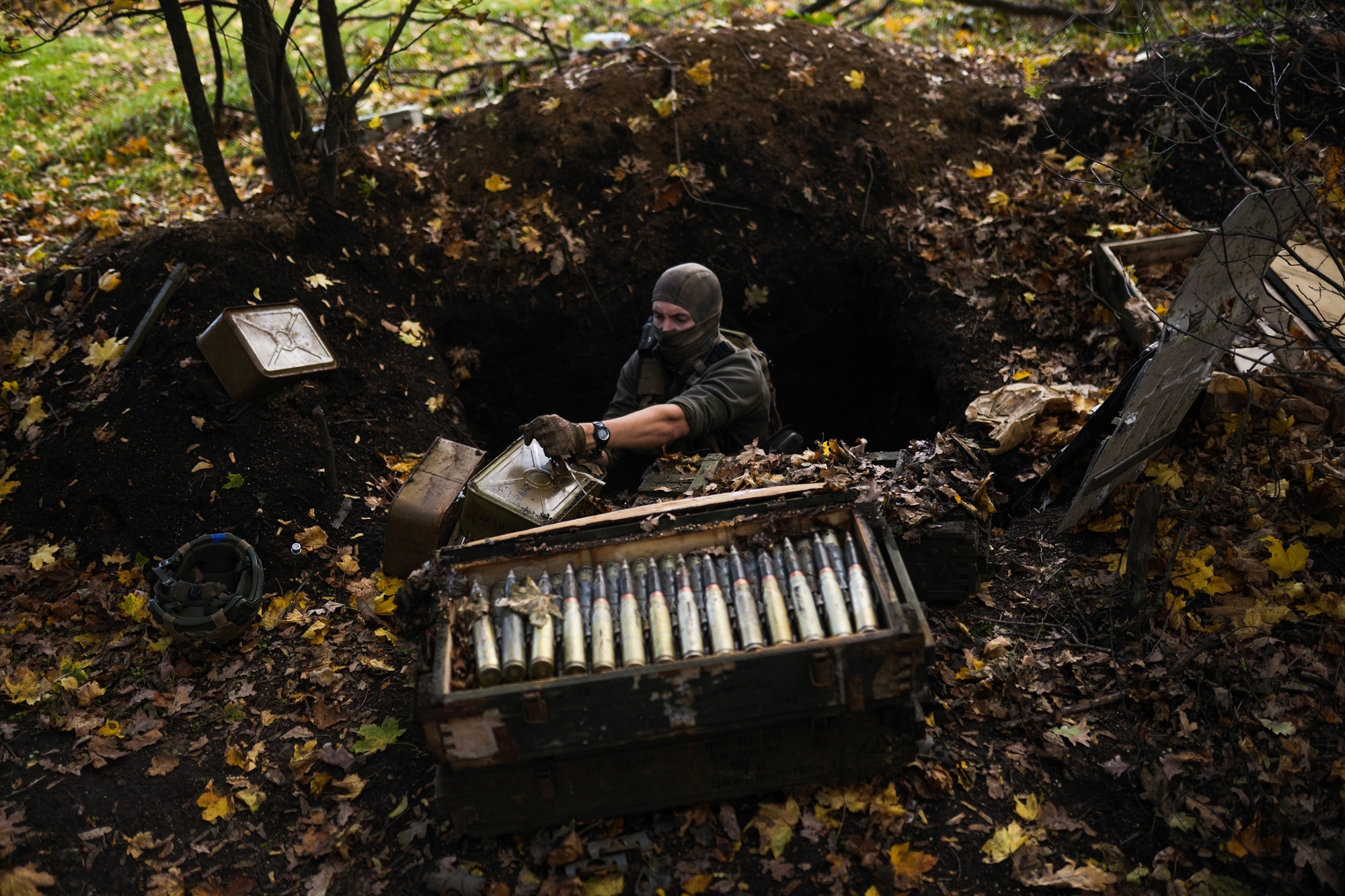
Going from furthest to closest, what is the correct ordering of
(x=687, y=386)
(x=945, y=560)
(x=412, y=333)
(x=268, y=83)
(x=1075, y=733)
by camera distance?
(x=412, y=333) < (x=268, y=83) < (x=687, y=386) < (x=945, y=560) < (x=1075, y=733)

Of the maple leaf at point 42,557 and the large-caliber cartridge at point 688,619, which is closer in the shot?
the large-caliber cartridge at point 688,619

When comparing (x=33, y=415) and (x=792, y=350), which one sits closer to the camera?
(x=33, y=415)

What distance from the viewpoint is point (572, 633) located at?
3.71m

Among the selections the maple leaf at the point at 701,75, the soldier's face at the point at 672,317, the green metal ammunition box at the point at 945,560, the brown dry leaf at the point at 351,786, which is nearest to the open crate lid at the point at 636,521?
the green metal ammunition box at the point at 945,560

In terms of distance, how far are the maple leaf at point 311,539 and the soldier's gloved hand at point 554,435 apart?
5.37 ft

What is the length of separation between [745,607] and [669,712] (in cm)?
59

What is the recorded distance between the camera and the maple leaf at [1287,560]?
15.1 ft

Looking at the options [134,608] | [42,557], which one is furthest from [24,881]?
[42,557]

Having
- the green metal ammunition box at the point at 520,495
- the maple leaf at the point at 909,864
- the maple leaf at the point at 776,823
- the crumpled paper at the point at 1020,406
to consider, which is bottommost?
the maple leaf at the point at 776,823

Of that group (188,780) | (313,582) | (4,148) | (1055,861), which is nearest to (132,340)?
(313,582)

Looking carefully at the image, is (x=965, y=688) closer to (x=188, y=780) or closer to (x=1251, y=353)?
(x=1251, y=353)

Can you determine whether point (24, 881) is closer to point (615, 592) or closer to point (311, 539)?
point (311, 539)

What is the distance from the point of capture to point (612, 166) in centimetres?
838

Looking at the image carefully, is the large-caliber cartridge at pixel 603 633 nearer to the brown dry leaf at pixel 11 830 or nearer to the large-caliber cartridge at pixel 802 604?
the large-caliber cartridge at pixel 802 604
